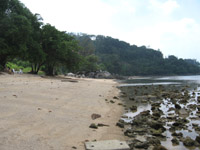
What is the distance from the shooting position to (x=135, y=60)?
154375 mm

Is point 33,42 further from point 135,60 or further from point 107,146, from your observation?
point 135,60

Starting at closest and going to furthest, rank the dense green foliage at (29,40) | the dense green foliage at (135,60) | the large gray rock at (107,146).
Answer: the large gray rock at (107,146) < the dense green foliage at (29,40) < the dense green foliage at (135,60)

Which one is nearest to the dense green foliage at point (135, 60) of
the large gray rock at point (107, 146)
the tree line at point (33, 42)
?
the tree line at point (33, 42)

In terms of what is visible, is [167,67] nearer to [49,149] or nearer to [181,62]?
[181,62]

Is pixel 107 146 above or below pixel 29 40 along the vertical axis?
below

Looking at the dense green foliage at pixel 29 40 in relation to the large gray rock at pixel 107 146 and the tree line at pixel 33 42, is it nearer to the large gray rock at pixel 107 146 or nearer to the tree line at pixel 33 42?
Result: the tree line at pixel 33 42

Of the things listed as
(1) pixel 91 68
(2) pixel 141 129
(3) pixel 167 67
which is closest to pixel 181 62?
(3) pixel 167 67

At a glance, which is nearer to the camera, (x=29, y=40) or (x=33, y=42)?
(x=29, y=40)

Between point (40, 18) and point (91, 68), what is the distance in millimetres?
47706

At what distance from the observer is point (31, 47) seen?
31.7 m

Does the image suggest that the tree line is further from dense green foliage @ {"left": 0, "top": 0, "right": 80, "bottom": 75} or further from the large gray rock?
the large gray rock

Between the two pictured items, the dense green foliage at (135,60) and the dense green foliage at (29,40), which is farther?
the dense green foliage at (135,60)

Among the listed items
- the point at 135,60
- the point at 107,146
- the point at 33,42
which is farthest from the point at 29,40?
the point at 135,60

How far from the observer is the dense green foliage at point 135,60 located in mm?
127250
